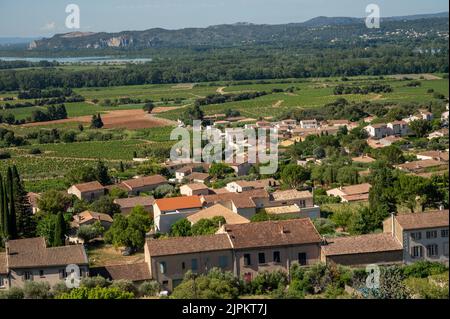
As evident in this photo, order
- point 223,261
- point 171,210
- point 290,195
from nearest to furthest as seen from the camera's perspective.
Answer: point 223,261
point 171,210
point 290,195

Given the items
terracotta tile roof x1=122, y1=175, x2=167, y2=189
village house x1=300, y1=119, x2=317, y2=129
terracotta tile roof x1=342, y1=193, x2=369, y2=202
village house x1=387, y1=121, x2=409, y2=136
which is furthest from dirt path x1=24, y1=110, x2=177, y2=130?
terracotta tile roof x1=342, y1=193, x2=369, y2=202

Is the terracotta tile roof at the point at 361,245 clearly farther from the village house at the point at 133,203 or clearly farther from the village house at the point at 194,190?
the village house at the point at 194,190

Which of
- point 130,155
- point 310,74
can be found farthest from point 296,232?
point 310,74

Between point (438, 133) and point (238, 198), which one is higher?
point (238, 198)

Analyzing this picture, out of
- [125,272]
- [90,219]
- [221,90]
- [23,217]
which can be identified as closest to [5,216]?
[23,217]

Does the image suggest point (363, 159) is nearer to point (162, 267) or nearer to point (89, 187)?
point (89, 187)

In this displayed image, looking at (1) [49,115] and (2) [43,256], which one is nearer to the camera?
(2) [43,256]

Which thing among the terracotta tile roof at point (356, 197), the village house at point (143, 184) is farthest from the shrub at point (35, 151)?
the terracotta tile roof at point (356, 197)

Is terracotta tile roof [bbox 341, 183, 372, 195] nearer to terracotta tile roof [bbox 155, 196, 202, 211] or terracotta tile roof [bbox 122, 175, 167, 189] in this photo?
terracotta tile roof [bbox 155, 196, 202, 211]
